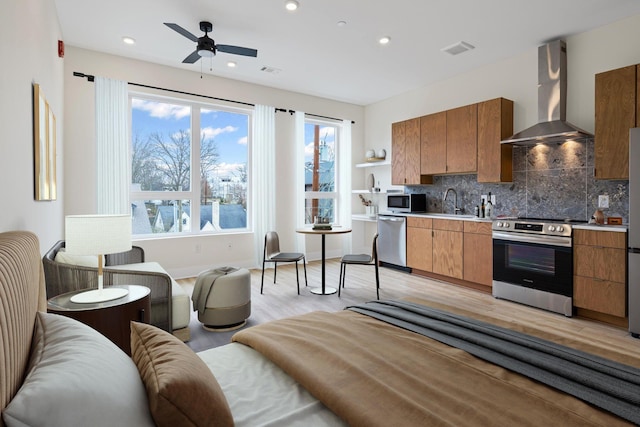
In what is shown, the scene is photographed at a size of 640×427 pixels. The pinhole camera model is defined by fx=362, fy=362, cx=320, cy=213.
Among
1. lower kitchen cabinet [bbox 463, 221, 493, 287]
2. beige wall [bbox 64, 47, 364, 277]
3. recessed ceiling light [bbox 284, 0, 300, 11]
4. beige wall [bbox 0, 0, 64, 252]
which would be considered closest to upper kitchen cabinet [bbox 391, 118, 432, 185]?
beige wall [bbox 64, 47, 364, 277]

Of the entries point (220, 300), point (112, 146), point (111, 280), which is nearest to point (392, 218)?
point (220, 300)

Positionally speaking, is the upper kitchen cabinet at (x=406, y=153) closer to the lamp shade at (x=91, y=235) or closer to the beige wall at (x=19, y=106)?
the lamp shade at (x=91, y=235)

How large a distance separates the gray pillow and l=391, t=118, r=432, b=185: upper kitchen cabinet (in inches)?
203

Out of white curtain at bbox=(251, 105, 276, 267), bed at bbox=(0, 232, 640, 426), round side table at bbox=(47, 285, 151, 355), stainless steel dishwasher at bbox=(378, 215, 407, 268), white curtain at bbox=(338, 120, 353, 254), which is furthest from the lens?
white curtain at bbox=(338, 120, 353, 254)

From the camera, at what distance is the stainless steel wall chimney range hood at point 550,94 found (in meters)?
3.99

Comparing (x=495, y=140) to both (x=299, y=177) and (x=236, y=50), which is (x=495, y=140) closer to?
(x=299, y=177)

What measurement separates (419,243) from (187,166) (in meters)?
3.54

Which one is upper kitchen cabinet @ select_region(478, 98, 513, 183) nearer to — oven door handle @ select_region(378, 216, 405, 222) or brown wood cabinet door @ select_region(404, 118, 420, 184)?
brown wood cabinet door @ select_region(404, 118, 420, 184)

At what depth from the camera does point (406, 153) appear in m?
5.76

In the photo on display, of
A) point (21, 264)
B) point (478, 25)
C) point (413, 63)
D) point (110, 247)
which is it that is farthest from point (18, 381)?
point (413, 63)

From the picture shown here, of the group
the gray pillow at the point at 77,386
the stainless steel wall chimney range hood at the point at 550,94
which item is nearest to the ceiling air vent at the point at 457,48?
the stainless steel wall chimney range hood at the point at 550,94

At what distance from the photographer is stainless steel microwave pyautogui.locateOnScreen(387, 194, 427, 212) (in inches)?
222

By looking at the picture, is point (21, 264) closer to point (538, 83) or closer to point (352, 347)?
point (352, 347)

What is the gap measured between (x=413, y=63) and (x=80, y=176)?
4.46 meters
